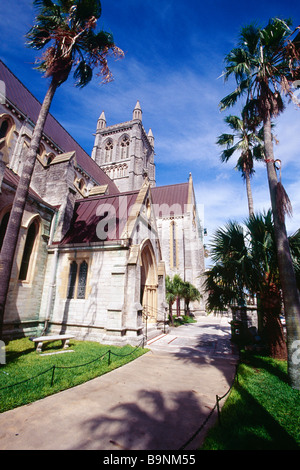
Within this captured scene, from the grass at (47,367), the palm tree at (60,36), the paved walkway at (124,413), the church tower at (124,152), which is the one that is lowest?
the paved walkway at (124,413)

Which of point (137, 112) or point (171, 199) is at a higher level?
point (137, 112)

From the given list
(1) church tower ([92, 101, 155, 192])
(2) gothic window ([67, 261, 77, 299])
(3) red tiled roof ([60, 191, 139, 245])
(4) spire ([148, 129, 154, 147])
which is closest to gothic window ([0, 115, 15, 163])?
(3) red tiled roof ([60, 191, 139, 245])

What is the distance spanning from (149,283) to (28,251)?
24.9 ft

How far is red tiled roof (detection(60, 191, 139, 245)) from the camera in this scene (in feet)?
38.3

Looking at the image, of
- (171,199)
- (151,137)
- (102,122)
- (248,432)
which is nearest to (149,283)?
(248,432)

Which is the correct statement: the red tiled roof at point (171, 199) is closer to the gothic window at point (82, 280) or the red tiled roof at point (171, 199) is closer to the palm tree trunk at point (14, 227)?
the gothic window at point (82, 280)

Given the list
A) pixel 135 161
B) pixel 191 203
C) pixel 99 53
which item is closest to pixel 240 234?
pixel 99 53

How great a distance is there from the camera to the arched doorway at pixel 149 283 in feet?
46.0

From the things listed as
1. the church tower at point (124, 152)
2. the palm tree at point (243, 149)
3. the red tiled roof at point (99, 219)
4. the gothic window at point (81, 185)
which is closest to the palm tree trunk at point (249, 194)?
the palm tree at point (243, 149)

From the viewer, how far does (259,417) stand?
3934 mm

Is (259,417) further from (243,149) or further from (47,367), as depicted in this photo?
(243,149)

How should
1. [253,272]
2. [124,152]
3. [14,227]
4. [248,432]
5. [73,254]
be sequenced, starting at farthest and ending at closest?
[124,152], [73,254], [253,272], [14,227], [248,432]

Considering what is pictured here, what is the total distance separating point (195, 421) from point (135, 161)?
42861mm

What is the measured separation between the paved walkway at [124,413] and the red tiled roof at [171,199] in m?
27.9
